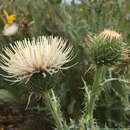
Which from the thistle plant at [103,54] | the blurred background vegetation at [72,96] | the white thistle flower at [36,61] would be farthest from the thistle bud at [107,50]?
the blurred background vegetation at [72,96]

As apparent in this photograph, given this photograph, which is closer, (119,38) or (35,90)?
(35,90)

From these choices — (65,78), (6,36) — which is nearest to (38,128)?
(65,78)

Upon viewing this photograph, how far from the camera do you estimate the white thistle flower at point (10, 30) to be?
3.50 m

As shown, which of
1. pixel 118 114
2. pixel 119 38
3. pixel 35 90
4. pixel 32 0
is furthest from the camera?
pixel 32 0

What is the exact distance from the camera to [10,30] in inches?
142

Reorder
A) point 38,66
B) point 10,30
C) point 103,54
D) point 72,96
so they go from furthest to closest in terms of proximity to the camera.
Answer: point 10,30 → point 72,96 → point 103,54 → point 38,66

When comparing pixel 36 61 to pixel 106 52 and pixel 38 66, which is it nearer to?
pixel 38 66

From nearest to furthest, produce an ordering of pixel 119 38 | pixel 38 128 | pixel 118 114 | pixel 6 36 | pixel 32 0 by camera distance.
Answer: pixel 119 38, pixel 38 128, pixel 118 114, pixel 6 36, pixel 32 0

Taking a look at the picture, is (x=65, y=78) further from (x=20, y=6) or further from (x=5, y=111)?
(x=20, y=6)

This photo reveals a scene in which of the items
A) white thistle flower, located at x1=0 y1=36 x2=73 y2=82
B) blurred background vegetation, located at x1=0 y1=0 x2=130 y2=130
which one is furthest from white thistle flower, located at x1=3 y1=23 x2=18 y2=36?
white thistle flower, located at x1=0 y1=36 x2=73 y2=82

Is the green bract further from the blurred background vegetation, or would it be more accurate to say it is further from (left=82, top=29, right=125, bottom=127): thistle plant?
the blurred background vegetation

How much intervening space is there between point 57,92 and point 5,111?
3.55ft

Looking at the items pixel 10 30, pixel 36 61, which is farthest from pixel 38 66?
pixel 10 30

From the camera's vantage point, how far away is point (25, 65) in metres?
1.70
